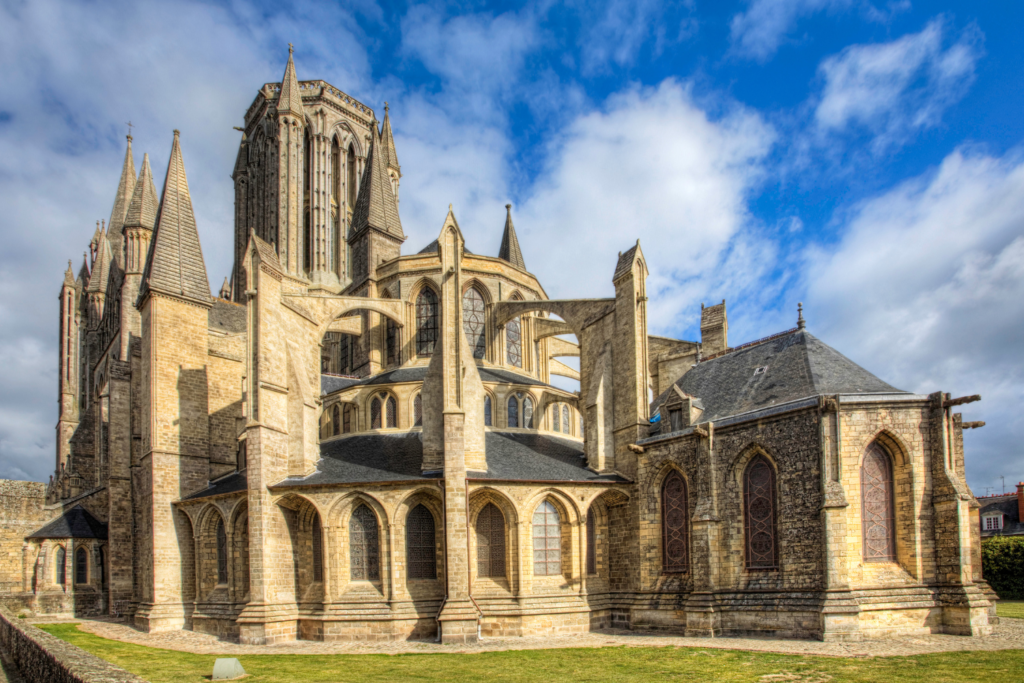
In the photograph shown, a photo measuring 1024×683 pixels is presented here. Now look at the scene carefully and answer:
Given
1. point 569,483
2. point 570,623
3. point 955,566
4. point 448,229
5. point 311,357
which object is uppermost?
point 448,229

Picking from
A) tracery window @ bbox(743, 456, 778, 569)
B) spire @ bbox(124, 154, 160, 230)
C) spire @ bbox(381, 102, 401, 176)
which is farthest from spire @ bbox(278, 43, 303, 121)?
tracery window @ bbox(743, 456, 778, 569)

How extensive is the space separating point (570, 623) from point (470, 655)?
15.0 ft

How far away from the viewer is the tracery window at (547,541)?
69.0ft

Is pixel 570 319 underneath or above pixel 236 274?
underneath

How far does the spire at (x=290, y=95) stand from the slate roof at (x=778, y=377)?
38.2 meters

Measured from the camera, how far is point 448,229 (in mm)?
22469

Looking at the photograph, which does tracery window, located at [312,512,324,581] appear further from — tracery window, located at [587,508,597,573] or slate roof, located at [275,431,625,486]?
tracery window, located at [587,508,597,573]

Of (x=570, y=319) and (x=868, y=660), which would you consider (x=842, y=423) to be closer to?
(x=868, y=660)

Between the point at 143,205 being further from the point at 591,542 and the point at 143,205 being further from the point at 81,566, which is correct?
the point at 591,542

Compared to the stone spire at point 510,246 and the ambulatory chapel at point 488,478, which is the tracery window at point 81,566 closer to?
the ambulatory chapel at point 488,478

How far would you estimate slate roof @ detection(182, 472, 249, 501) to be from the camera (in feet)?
73.7

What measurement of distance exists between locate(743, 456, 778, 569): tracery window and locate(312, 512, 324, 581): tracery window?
11.5 m

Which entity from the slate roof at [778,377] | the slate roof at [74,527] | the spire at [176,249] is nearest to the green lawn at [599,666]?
the slate roof at [778,377]

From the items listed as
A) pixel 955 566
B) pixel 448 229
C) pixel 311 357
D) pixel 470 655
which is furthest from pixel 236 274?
pixel 955 566
